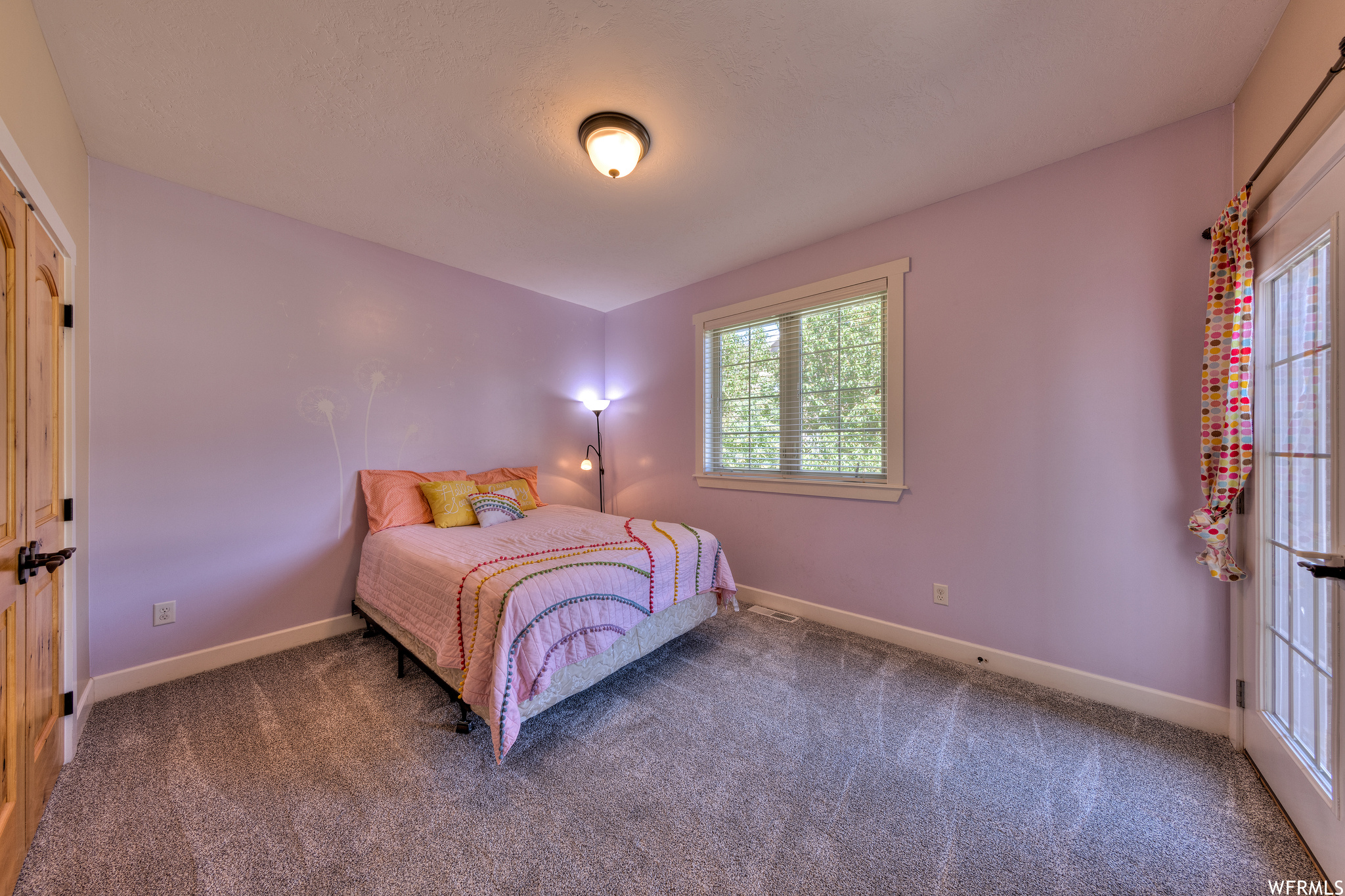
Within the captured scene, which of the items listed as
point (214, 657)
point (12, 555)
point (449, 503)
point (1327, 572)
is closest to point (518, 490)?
point (449, 503)

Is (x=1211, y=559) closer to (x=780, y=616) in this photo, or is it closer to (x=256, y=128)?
(x=780, y=616)

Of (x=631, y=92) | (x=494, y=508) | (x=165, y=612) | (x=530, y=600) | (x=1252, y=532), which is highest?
(x=631, y=92)

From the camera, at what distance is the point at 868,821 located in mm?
1463

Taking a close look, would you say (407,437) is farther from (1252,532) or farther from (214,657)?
(1252,532)

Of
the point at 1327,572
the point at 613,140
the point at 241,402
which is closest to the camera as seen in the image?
the point at 1327,572

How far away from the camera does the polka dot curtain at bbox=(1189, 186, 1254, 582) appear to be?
1.63 meters

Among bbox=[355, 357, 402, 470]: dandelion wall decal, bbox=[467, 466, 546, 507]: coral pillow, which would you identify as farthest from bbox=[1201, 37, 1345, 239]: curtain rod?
bbox=[355, 357, 402, 470]: dandelion wall decal

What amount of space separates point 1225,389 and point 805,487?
188 cm

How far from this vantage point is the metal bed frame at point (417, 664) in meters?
1.92

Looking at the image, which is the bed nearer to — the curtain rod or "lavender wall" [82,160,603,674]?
"lavender wall" [82,160,603,674]

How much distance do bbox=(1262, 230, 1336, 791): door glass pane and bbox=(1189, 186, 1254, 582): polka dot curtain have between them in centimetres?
6

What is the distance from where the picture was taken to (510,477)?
3648 millimetres

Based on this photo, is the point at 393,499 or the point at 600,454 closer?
the point at 393,499

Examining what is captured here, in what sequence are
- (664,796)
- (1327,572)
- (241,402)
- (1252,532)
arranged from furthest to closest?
(241,402)
(1252,532)
(664,796)
(1327,572)
